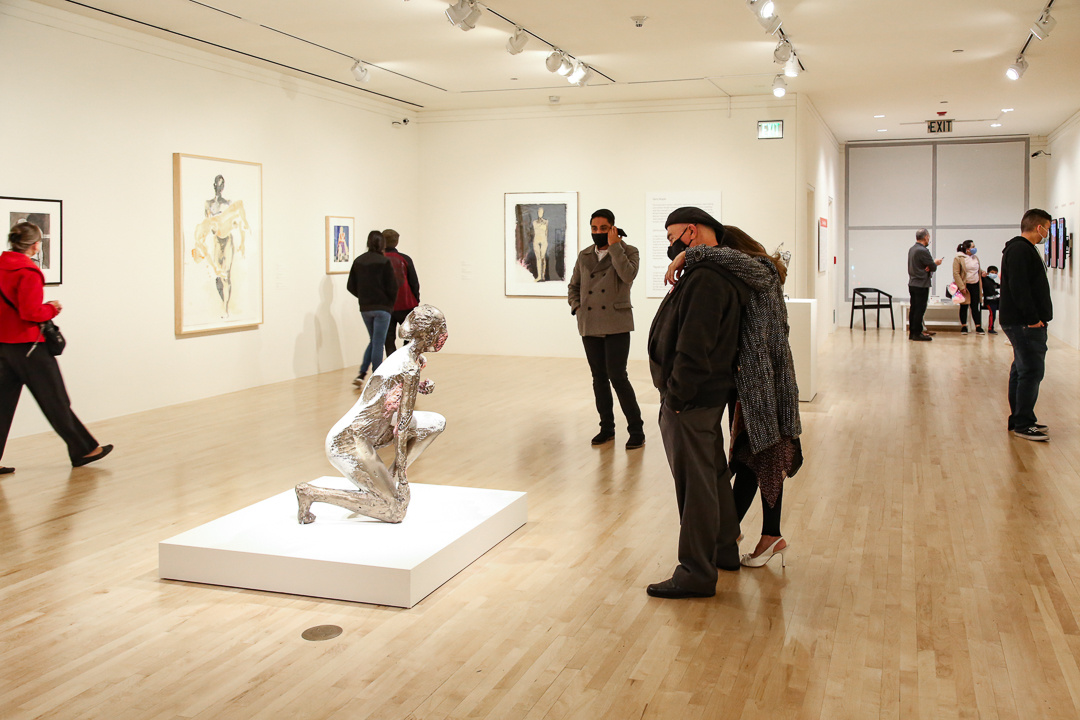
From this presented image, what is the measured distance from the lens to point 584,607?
379 centimetres

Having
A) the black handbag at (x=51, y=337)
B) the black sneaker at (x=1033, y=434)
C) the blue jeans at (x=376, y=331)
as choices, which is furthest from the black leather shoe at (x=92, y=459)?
the black sneaker at (x=1033, y=434)

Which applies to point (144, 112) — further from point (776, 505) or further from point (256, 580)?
point (776, 505)

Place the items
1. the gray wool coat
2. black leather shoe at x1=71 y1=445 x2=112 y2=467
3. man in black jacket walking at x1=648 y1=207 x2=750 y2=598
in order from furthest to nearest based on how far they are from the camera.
Result: the gray wool coat
black leather shoe at x1=71 y1=445 x2=112 y2=467
man in black jacket walking at x1=648 y1=207 x2=750 y2=598

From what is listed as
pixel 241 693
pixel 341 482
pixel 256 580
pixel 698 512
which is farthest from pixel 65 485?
pixel 698 512

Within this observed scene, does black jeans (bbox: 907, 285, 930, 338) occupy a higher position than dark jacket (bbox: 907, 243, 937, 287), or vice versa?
dark jacket (bbox: 907, 243, 937, 287)

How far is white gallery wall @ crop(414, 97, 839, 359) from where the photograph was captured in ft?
41.2

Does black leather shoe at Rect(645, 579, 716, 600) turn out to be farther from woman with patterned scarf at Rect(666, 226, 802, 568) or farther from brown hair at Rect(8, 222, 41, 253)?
brown hair at Rect(8, 222, 41, 253)

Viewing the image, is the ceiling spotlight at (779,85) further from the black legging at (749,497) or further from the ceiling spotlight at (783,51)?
the black legging at (749,497)

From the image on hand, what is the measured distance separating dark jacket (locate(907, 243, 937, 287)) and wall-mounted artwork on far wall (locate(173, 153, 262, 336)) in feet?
35.1

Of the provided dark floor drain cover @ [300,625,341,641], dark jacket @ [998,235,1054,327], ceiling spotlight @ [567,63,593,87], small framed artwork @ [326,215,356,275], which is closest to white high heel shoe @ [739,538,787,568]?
dark floor drain cover @ [300,625,341,641]

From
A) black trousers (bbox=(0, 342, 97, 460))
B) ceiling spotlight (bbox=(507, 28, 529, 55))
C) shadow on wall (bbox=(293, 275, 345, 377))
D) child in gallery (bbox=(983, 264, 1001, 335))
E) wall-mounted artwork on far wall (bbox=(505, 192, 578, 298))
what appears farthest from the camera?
child in gallery (bbox=(983, 264, 1001, 335))

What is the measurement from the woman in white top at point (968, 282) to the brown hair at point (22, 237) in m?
14.8

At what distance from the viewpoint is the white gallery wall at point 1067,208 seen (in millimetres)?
14375

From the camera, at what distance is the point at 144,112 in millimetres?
8734
